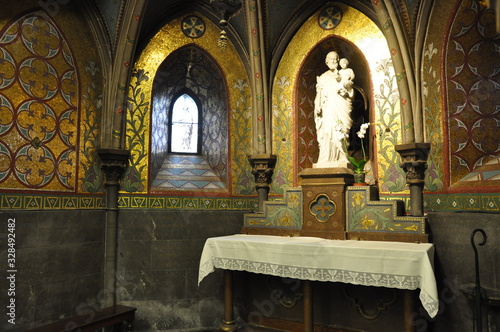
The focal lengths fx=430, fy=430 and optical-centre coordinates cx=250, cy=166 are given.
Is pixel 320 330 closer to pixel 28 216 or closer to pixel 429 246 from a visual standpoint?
pixel 429 246

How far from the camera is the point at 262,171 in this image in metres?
7.91

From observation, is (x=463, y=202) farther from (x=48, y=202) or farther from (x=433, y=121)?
(x=48, y=202)

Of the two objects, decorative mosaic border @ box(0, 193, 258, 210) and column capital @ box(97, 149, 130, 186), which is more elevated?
column capital @ box(97, 149, 130, 186)

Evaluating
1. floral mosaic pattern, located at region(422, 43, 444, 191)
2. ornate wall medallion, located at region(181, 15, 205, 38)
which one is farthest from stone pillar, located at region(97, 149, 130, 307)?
floral mosaic pattern, located at region(422, 43, 444, 191)

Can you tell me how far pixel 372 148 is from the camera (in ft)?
24.3

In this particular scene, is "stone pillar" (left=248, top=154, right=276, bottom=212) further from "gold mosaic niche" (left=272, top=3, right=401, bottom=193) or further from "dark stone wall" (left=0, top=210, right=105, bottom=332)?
"dark stone wall" (left=0, top=210, right=105, bottom=332)

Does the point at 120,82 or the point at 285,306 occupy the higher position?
the point at 120,82

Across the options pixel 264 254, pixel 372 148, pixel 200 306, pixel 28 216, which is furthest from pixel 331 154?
pixel 28 216

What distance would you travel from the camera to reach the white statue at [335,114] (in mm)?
7008

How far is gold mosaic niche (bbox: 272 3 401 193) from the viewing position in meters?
7.04

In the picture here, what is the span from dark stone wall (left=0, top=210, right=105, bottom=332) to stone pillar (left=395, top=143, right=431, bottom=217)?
16.5 ft

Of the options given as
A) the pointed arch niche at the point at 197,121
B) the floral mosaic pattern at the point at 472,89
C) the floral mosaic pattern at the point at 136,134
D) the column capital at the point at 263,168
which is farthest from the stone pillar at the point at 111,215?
the floral mosaic pattern at the point at 472,89

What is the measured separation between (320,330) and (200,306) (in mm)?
2195

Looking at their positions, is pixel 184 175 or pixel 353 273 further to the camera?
pixel 184 175
